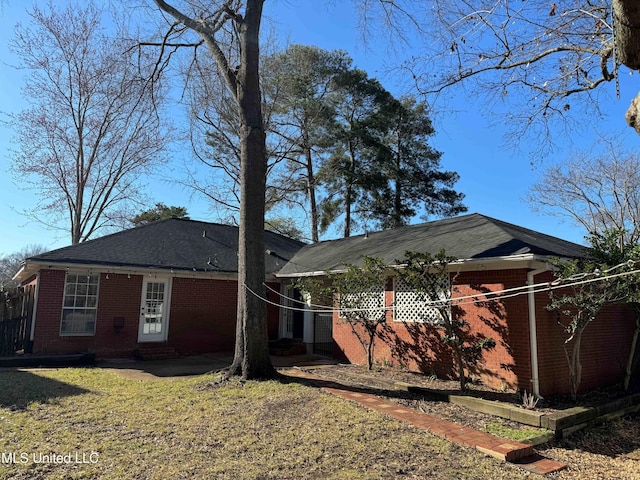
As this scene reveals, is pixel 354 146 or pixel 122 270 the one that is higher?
pixel 354 146

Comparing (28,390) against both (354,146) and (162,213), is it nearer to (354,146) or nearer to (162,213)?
(354,146)

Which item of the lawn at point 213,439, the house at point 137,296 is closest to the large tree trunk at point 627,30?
the lawn at point 213,439

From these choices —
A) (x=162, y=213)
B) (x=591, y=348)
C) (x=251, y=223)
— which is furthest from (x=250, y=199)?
(x=162, y=213)

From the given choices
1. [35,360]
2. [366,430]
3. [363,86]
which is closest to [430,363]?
[366,430]

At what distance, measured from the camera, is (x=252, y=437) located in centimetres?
501

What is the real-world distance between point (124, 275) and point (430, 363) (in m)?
9.11

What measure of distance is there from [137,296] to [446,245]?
9169mm

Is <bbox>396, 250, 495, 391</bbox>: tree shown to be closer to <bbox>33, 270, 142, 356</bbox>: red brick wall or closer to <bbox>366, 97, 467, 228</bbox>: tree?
<bbox>33, 270, 142, 356</bbox>: red brick wall

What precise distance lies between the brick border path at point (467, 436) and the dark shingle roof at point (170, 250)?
7861 millimetres

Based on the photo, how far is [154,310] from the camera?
42.0 ft

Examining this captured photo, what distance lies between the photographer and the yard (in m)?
4.11

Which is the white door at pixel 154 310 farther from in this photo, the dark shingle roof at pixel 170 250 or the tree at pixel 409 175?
the tree at pixel 409 175

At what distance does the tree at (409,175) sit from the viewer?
79.0 ft

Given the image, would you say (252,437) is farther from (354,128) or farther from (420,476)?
(354,128)
